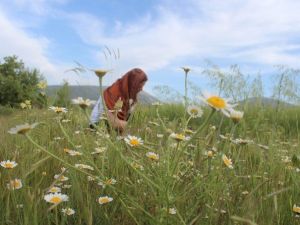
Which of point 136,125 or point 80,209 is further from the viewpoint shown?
point 136,125

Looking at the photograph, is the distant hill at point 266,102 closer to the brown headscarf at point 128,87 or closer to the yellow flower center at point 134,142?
the brown headscarf at point 128,87

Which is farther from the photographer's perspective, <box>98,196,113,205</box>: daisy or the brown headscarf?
the brown headscarf

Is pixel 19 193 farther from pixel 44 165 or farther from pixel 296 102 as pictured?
pixel 296 102

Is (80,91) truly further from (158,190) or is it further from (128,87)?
(128,87)

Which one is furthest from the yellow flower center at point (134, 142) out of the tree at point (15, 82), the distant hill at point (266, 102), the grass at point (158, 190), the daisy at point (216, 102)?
the tree at point (15, 82)

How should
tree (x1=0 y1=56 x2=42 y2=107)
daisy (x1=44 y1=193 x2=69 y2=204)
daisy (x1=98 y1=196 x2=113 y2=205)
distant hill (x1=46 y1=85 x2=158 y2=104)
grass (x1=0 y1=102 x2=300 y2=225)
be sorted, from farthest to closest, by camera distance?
tree (x1=0 y1=56 x2=42 y2=107), distant hill (x1=46 y1=85 x2=158 y2=104), daisy (x1=98 y1=196 x2=113 y2=205), daisy (x1=44 y1=193 x2=69 y2=204), grass (x1=0 y1=102 x2=300 y2=225)

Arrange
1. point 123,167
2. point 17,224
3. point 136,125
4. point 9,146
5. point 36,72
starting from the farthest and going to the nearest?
point 36,72
point 136,125
point 9,146
point 123,167
point 17,224

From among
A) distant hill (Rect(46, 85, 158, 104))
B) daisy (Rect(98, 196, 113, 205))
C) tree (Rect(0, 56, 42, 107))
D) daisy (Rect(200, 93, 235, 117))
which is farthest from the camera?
tree (Rect(0, 56, 42, 107))

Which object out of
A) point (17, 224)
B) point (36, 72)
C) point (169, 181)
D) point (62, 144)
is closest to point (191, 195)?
point (169, 181)

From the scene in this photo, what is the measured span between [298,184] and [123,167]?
647 millimetres

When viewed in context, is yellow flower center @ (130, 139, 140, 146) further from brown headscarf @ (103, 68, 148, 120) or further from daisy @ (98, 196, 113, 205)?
brown headscarf @ (103, 68, 148, 120)

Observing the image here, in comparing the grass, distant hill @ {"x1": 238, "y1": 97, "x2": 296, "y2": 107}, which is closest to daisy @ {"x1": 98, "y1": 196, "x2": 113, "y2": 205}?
the grass

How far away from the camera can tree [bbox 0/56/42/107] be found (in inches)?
781

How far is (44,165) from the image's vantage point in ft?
6.95
